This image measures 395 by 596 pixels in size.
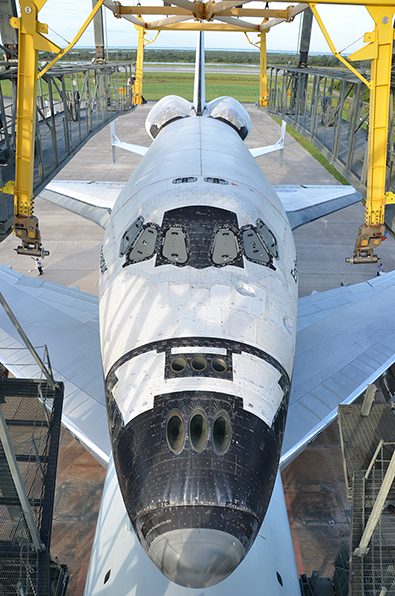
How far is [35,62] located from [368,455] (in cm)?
905

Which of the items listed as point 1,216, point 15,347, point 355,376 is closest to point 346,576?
point 355,376

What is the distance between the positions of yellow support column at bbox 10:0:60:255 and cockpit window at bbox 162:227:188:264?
3.66m

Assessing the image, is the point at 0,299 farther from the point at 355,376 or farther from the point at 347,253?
the point at 347,253

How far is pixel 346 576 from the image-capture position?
7020 millimetres

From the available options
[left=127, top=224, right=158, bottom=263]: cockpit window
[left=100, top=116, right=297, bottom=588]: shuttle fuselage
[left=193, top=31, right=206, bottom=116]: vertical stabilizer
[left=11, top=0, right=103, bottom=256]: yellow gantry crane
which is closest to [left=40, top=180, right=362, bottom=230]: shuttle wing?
[left=193, top=31, right=206, bottom=116]: vertical stabilizer

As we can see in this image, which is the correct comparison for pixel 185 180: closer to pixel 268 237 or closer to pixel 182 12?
pixel 268 237

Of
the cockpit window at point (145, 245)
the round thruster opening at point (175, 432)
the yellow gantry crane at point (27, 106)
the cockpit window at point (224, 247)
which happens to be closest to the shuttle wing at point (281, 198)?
the yellow gantry crane at point (27, 106)

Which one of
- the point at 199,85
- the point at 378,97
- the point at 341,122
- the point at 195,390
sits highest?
the point at 199,85

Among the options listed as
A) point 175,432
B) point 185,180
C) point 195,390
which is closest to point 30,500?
point 175,432

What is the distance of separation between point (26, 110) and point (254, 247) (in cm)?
533

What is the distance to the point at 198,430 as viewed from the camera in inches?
189

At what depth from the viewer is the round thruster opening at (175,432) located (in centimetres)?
471

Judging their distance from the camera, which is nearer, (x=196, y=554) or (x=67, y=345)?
(x=196, y=554)

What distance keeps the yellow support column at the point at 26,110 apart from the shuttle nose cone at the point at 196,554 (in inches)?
271
